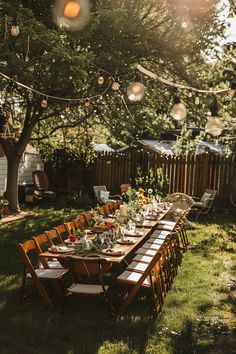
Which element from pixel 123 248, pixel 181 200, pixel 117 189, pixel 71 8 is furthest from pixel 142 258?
pixel 117 189

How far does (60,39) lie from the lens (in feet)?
30.4

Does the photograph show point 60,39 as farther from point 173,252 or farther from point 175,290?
point 175,290

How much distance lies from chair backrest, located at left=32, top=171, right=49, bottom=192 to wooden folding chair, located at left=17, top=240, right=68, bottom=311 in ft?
38.8

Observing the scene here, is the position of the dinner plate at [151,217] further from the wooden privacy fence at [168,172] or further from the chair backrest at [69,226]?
the wooden privacy fence at [168,172]

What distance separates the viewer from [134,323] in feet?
17.6

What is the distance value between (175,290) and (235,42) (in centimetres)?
415

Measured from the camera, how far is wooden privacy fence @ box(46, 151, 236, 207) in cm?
1581

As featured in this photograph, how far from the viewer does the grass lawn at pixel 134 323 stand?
4.75 m

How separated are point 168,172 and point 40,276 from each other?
11428 millimetres

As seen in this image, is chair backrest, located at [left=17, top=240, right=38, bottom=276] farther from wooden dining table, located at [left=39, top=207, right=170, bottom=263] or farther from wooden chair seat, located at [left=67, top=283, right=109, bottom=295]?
wooden chair seat, located at [left=67, top=283, right=109, bottom=295]

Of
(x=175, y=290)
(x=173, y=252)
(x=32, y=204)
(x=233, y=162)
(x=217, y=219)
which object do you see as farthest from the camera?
(x=32, y=204)

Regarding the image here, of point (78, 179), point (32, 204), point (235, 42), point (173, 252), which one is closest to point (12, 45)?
point (235, 42)

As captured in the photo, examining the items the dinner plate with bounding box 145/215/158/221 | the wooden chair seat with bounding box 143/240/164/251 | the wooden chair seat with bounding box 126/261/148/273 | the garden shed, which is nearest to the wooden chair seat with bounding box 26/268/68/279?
the wooden chair seat with bounding box 126/261/148/273

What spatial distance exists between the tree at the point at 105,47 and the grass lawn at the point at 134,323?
443 cm
